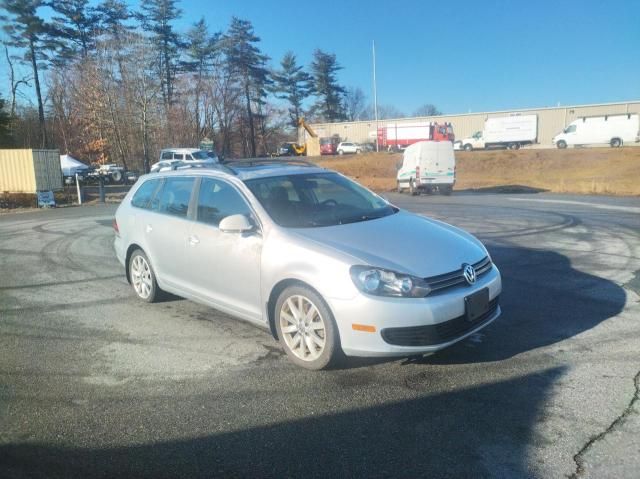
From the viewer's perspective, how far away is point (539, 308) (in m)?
5.59

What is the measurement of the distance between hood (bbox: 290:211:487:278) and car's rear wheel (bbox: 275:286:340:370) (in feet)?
1.50

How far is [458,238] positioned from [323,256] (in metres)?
1.37

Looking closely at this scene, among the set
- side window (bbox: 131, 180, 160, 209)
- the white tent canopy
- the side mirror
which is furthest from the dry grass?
the side mirror

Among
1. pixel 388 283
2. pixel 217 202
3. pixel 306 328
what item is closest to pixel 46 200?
pixel 217 202

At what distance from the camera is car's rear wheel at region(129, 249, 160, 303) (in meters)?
5.99

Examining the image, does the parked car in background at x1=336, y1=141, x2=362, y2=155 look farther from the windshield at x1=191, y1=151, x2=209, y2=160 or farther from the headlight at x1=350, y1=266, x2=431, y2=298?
the headlight at x1=350, y1=266, x2=431, y2=298

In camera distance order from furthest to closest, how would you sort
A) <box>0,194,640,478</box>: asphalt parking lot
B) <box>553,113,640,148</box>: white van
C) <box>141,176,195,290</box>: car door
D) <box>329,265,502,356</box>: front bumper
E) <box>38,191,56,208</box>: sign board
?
<box>553,113,640,148</box>: white van, <box>38,191,56,208</box>: sign board, <box>141,176,195,290</box>: car door, <box>329,265,502,356</box>: front bumper, <box>0,194,640,478</box>: asphalt parking lot

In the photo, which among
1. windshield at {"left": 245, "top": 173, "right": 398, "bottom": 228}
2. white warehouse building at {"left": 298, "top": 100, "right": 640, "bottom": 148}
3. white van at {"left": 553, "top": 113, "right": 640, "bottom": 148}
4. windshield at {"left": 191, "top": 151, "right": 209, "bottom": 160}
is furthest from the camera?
white warehouse building at {"left": 298, "top": 100, "right": 640, "bottom": 148}

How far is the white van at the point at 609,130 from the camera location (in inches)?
1662

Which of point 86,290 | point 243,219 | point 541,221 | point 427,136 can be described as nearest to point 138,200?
point 86,290

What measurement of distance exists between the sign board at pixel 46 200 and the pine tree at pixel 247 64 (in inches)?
1705

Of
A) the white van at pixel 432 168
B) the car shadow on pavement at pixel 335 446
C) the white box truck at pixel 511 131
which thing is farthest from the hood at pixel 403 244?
the white box truck at pixel 511 131

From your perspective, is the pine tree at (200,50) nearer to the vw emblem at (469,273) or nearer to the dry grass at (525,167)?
the dry grass at (525,167)

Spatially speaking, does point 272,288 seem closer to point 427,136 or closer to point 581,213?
point 581,213
